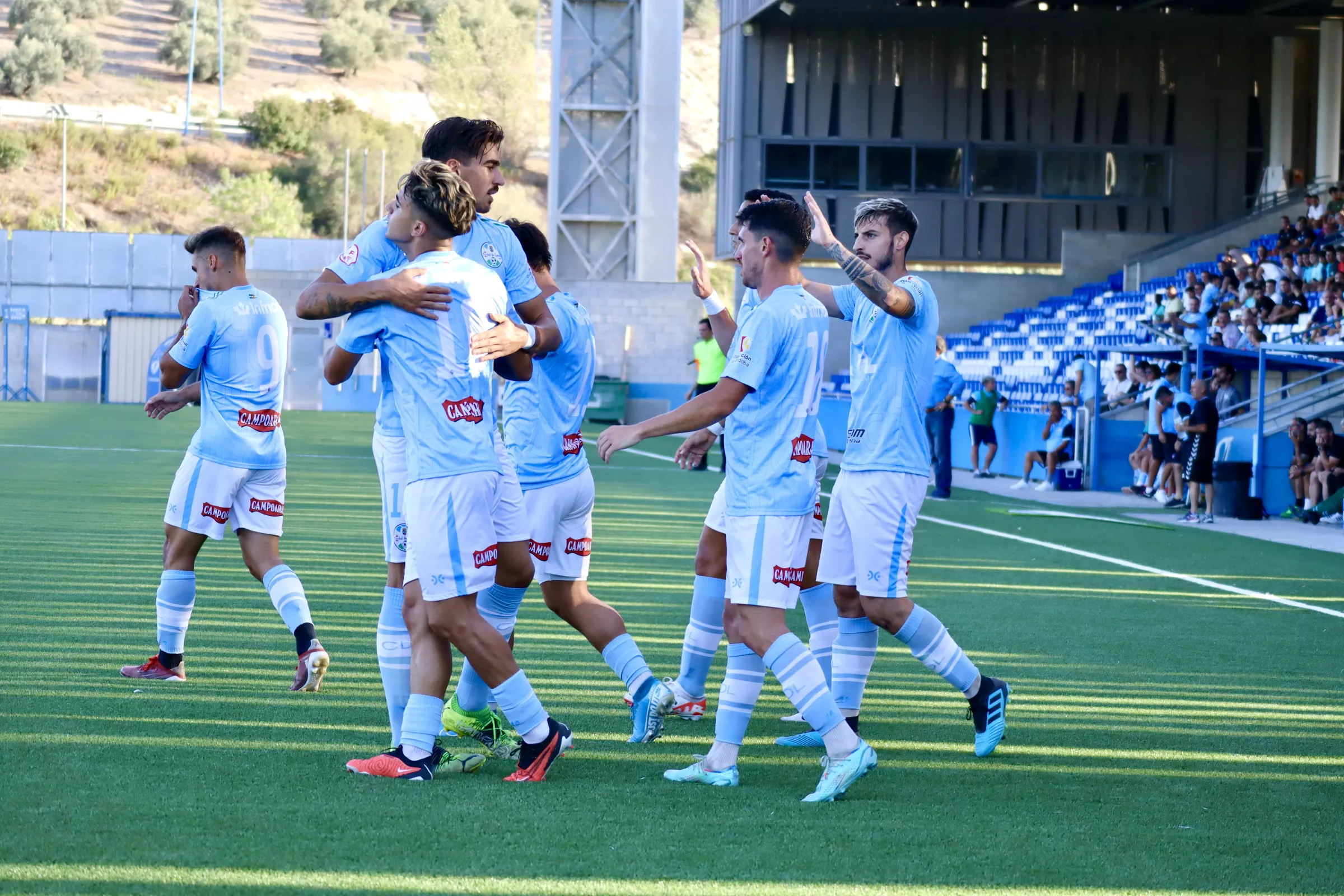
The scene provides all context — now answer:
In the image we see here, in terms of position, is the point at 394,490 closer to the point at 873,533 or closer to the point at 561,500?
the point at 561,500

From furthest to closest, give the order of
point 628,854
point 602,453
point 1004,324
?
point 1004,324, point 602,453, point 628,854

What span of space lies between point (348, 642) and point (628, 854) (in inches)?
154

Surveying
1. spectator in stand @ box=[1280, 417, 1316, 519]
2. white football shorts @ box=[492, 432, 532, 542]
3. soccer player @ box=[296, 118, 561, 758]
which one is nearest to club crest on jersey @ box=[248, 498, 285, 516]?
soccer player @ box=[296, 118, 561, 758]

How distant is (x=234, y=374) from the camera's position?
6.78m

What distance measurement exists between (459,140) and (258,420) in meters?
2.24

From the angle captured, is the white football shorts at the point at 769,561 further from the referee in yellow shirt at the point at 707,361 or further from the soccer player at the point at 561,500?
the referee in yellow shirt at the point at 707,361

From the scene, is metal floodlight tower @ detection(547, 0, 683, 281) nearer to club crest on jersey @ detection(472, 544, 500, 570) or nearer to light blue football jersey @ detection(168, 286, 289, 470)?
light blue football jersey @ detection(168, 286, 289, 470)

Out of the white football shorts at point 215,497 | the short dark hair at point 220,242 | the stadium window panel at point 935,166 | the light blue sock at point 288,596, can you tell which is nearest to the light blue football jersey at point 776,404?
the light blue sock at point 288,596

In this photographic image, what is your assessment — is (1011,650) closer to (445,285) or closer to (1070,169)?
(445,285)

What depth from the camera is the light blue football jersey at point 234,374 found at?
22.1 ft

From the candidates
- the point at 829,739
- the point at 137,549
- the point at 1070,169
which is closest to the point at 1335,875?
the point at 829,739

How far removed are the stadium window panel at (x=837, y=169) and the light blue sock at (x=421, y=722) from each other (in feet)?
115

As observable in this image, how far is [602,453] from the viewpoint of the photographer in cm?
460

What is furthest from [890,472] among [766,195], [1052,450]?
[1052,450]
